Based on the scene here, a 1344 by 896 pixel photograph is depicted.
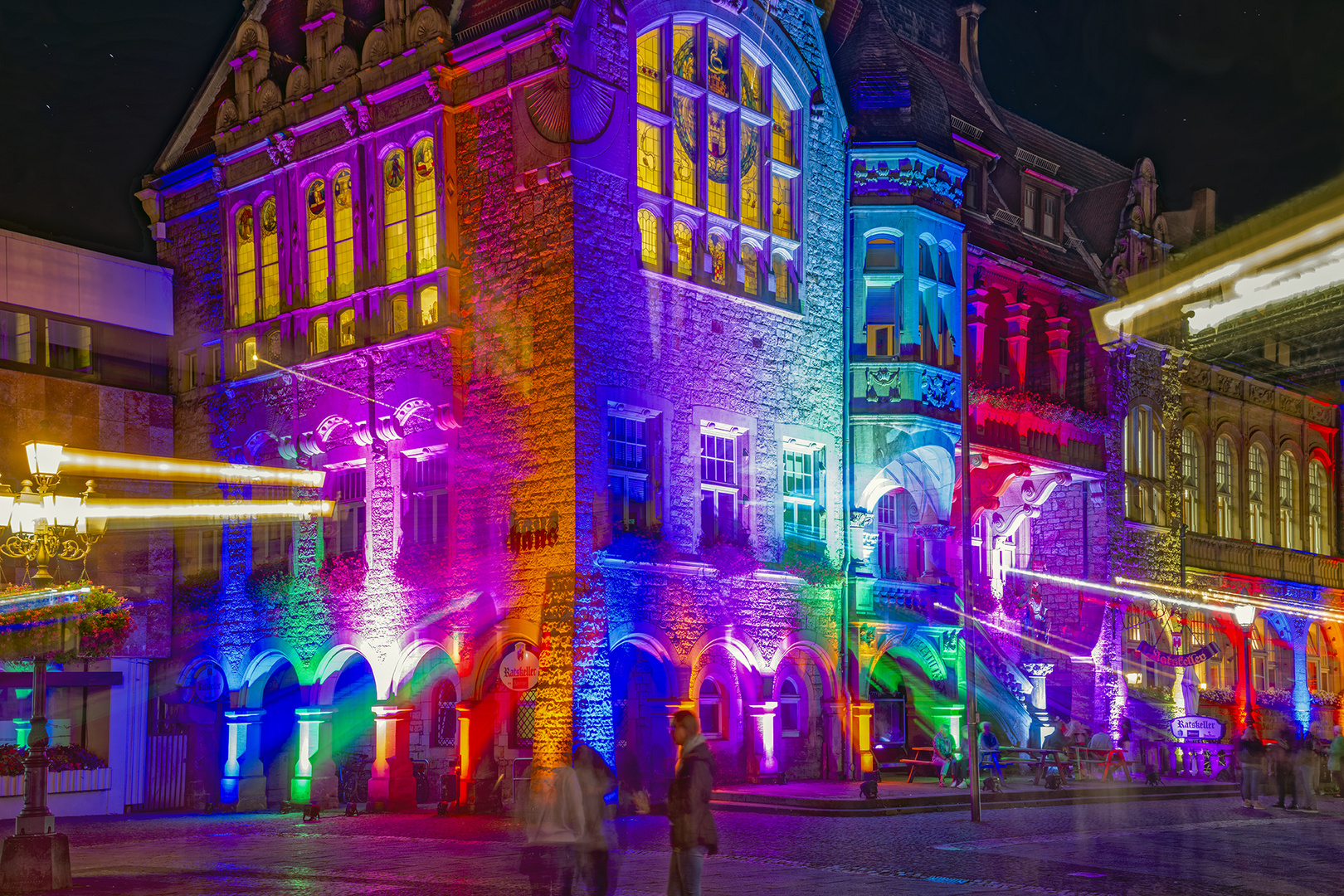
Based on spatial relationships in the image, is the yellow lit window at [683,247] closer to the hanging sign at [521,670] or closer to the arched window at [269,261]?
the hanging sign at [521,670]

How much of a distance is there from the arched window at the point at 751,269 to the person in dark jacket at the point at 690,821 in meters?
17.5

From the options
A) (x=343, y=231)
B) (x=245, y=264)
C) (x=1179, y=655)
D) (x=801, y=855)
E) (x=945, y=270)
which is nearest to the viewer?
(x=801, y=855)

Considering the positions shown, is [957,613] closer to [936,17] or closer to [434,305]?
[434,305]

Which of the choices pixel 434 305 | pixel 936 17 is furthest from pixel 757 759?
pixel 936 17

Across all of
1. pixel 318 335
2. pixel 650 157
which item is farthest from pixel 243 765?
pixel 650 157

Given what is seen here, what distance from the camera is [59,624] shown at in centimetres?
1680

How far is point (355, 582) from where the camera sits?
1066 inches

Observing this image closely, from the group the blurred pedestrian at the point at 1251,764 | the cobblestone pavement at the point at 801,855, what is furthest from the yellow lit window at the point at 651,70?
the blurred pedestrian at the point at 1251,764

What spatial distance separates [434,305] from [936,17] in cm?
1814

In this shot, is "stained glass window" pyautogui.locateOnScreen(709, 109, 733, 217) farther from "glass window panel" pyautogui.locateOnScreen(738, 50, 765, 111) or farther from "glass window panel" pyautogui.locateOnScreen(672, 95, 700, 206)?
"glass window panel" pyautogui.locateOnScreen(738, 50, 765, 111)

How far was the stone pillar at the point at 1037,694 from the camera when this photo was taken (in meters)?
34.3

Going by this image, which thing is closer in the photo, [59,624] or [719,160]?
[59,624]

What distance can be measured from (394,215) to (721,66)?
7.01 metres

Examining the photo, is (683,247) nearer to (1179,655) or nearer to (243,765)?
(243,765)
